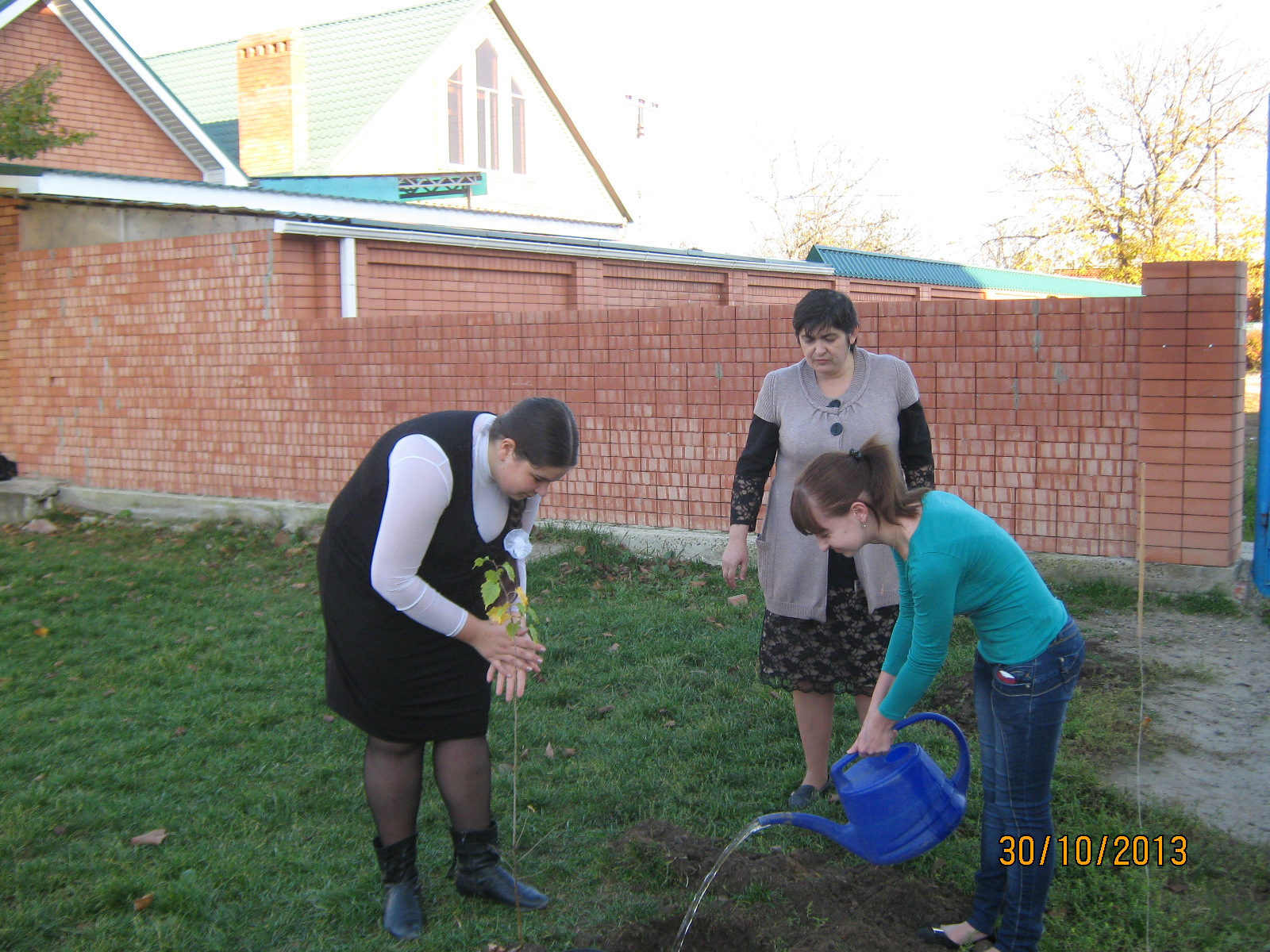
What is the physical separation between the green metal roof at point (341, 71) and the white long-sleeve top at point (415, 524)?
18710 millimetres

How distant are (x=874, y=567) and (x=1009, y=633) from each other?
3.23 ft

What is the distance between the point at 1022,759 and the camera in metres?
2.64

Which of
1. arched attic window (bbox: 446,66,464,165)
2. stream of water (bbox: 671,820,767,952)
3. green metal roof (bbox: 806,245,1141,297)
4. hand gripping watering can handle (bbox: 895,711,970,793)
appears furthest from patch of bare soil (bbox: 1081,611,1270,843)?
arched attic window (bbox: 446,66,464,165)

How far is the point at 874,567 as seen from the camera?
3.57 m

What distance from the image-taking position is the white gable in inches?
823

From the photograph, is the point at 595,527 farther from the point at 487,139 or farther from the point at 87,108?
the point at 487,139

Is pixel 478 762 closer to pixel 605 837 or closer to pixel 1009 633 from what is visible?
pixel 605 837

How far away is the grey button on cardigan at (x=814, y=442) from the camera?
11.7 feet

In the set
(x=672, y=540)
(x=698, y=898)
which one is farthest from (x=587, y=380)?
(x=698, y=898)

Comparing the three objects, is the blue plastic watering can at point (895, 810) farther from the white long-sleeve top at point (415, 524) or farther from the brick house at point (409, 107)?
the brick house at point (409, 107)

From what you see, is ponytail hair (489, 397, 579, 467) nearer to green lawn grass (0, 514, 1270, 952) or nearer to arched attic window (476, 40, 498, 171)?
green lawn grass (0, 514, 1270, 952)

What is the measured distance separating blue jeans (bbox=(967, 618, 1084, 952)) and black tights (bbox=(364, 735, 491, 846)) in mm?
1485

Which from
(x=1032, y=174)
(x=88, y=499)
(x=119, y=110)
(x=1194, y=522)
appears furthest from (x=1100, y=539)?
(x=1032, y=174)
